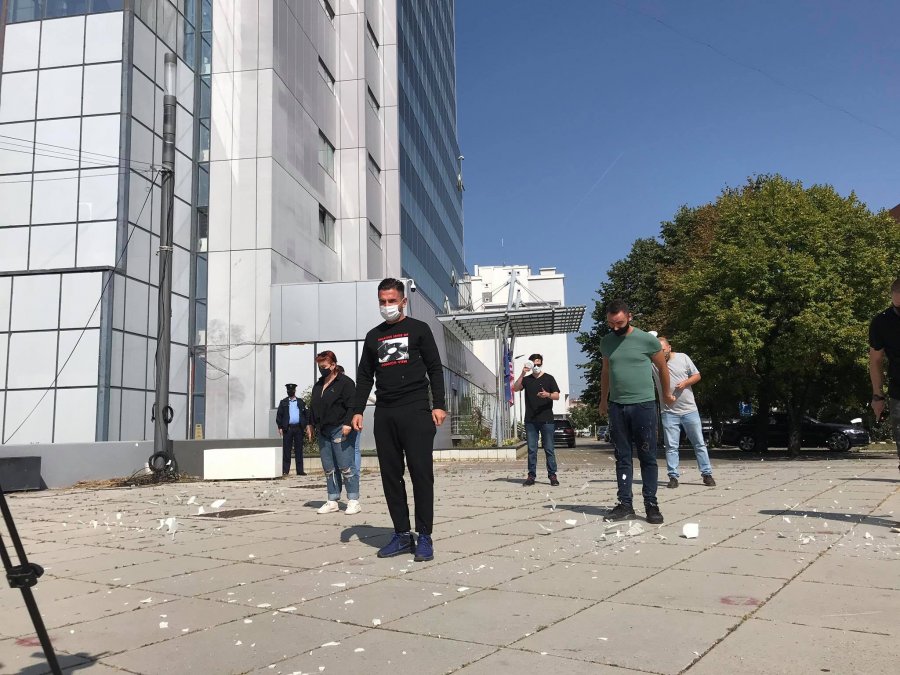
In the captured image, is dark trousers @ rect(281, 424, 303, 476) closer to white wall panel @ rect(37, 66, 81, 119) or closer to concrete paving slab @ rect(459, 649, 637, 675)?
white wall panel @ rect(37, 66, 81, 119)

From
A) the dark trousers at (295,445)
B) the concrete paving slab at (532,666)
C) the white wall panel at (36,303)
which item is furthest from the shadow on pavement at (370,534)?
the white wall panel at (36,303)

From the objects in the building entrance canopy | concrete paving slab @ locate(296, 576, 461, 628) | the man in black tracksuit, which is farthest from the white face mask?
the building entrance canopy

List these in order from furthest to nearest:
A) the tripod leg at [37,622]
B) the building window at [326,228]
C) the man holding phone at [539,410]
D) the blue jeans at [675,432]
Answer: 1. the building window at [326,228]
2. the man holding phone at [539,410]
3. the blue jeans at [675,432]
4. the tripod leg at [37,622]

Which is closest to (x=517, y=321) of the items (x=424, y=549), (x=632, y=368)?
(x=632, y=368)

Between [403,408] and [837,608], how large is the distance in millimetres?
2959

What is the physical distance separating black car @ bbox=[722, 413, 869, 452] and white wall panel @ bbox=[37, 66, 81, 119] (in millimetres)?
24704

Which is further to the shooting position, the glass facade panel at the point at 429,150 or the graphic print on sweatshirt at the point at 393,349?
the glass facade panel at the point at 429,150

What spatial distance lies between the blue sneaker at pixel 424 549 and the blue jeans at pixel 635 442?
2121mm

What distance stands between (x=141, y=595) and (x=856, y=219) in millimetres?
26382

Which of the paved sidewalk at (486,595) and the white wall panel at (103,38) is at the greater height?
the white wall panel at (103,38)

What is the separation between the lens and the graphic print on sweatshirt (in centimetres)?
553

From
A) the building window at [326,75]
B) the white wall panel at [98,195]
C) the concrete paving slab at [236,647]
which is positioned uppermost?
the building window at [326,75]

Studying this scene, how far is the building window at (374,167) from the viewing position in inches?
1291

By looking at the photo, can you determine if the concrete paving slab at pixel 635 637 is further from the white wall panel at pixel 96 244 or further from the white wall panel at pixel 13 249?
the white wall panel at pixel 13 249
